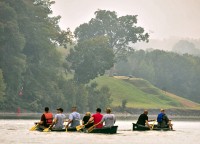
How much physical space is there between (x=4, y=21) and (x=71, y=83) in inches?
1056

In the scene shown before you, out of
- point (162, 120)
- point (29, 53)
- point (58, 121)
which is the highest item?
point (29, 53)

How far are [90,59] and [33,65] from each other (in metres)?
18.8

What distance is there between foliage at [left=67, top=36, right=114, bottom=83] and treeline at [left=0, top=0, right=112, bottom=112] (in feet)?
10.7

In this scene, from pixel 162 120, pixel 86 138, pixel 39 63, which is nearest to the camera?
pixel 86 138

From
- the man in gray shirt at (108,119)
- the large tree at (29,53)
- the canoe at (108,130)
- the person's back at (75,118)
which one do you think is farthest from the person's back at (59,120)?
the large tree at (29,53)

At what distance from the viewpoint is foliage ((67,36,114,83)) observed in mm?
166125

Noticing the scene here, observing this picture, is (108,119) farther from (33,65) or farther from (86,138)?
(33,65)

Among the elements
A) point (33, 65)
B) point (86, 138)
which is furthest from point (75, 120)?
point (33, 65)

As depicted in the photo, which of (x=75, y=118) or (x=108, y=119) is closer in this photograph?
(x=108, y=119)

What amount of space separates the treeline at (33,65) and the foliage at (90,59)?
3.26 meters

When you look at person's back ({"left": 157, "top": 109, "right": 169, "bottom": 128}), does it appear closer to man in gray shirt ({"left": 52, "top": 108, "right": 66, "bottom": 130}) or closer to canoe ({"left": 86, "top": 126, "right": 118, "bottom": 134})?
canoe ({"left": 86, "top": 126, "right": 118, "bottom": 134})

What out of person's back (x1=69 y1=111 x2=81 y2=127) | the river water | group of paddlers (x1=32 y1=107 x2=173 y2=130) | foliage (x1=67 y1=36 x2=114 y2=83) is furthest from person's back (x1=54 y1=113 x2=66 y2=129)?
foliage (x1=67 y1=36 x2=114 y2=83)

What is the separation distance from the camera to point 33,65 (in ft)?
496

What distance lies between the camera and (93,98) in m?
162
